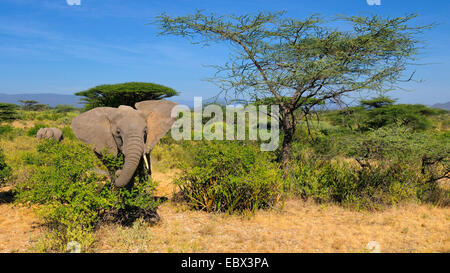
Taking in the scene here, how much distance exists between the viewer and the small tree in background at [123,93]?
72.2ft

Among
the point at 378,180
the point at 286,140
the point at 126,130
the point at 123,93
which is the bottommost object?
the point at 378,180

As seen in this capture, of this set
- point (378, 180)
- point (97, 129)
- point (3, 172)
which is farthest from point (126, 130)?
point (378, 180)

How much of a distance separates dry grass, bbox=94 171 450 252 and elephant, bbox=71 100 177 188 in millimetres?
1008

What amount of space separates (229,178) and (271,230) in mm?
1288

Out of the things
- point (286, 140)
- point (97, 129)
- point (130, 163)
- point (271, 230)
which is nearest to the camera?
point (130, 163)

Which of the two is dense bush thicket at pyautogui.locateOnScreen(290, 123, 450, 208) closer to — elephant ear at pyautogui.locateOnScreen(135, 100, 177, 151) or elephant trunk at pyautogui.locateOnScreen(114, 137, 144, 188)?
elephant ear at pyautogui.locateOnScreen(135, 100, 177, 151)

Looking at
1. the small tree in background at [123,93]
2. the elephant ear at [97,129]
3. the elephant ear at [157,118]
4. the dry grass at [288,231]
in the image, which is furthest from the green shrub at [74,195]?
the small tree in background at [123,93]

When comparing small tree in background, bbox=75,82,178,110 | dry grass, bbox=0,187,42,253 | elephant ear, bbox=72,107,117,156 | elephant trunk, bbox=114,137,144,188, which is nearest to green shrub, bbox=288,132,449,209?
elephant trunk, bbox=114,137,144,188

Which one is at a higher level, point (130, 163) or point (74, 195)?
point (130, 163)

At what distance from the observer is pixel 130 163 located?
15.4 feet

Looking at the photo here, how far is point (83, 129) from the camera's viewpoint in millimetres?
5449

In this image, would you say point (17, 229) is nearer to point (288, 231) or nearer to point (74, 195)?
point (74, 195)
